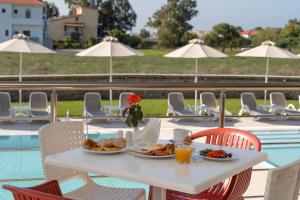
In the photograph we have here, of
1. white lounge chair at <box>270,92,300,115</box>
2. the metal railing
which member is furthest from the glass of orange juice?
white lounge chair at <box>270,92,300,115</box>

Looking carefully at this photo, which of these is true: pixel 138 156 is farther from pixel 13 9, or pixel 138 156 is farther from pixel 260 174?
pixel 13 9

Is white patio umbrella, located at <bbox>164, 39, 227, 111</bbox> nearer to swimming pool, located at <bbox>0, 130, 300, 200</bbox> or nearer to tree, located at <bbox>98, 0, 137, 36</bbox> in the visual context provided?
swimming pool, located at <bbox>0, 130, 300, 200</bbox>

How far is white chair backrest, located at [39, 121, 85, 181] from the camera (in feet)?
8.89

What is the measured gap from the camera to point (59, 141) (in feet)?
9.43

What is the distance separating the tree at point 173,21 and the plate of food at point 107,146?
1334 inches

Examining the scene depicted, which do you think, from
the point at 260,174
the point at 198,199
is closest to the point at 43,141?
the point at 198,199

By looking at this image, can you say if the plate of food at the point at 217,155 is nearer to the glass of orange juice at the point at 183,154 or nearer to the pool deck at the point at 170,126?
the glass of orange juice at the point at 183,154

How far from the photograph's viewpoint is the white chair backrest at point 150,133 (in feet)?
8.65

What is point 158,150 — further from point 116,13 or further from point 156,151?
point 116,13

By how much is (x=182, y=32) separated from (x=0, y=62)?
1599 centimetres

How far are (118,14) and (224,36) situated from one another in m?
21.4

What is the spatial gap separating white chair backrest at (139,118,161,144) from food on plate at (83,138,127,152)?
0.45 feet

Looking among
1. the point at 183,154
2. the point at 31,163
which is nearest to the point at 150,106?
the point at 31,163

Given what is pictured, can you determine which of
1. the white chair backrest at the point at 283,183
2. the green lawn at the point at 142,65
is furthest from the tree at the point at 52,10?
the white chair backrest at the point at 283,183
